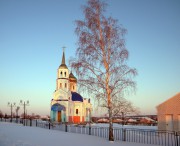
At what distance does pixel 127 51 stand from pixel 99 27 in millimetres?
3111

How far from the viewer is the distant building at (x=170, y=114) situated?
19.2 meters

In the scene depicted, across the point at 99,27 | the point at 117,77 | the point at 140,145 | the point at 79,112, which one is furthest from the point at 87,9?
the point at 79,112

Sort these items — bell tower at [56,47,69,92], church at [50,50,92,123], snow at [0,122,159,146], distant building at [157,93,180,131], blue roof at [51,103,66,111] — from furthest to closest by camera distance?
bell tower at [56,47,69,92]
church at [50,50,92,123]
blue roof at [51,103,66,111]
distant building at [157,93,180,131]
snow at [0,122,159,146]

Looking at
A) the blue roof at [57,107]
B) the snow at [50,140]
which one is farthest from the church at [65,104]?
the snow at [50,140]

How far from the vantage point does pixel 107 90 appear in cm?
1631

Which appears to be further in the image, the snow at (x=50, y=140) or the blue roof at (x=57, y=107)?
the blue roof at (x=57, y=107)

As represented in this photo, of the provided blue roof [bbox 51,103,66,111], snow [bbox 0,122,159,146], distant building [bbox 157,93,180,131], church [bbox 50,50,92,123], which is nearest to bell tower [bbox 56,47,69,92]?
church [bbox 50,50,92,123]

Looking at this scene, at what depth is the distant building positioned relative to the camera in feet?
63.0

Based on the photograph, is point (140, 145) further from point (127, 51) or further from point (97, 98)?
point (127, 51)

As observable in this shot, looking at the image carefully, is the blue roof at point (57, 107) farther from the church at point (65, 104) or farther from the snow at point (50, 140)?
the snow at point (50, 140)

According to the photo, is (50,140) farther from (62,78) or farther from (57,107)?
(62,78)

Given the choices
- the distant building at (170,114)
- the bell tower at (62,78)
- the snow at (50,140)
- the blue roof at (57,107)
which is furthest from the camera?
the bell tower at (62,78)

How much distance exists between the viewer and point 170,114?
19875 mm

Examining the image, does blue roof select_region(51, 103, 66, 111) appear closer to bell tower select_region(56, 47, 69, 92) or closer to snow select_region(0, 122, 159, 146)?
bell tower select_region(56, 47, 69, 92)
